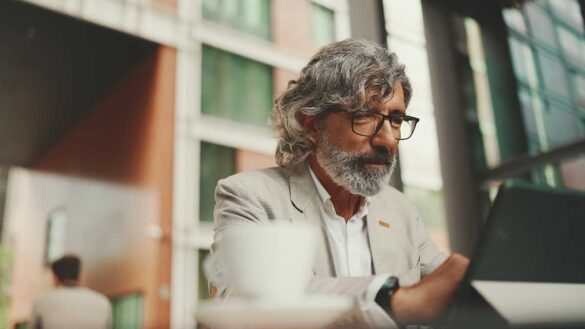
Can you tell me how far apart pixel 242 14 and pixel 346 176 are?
242 inches

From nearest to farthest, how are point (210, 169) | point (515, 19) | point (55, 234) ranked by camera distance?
point (515, 19) < point (210, 169) < point (55, 234)

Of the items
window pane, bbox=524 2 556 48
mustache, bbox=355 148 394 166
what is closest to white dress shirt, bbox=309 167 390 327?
mustache, bbox=355 148 394 166

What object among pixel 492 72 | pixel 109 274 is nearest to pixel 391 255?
pixel 492 72

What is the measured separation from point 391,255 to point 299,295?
806 mm

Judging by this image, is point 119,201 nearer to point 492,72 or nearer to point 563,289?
point 492,72

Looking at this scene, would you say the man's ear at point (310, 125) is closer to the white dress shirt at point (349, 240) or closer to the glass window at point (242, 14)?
the white dress shirt at point (349, 240)

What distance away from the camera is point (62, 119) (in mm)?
7492

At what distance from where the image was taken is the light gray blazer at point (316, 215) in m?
1.08

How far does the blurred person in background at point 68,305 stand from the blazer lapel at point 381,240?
1.89 meters

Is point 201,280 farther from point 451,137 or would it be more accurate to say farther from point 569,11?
point 569,11

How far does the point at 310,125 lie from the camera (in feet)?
4.74

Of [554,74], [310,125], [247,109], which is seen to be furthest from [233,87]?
[310,125]

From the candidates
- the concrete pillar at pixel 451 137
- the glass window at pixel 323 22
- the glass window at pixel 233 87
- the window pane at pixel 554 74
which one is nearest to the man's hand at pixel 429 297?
the concrete pillar at pixel 451 137

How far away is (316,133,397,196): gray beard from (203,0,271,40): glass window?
584cm
